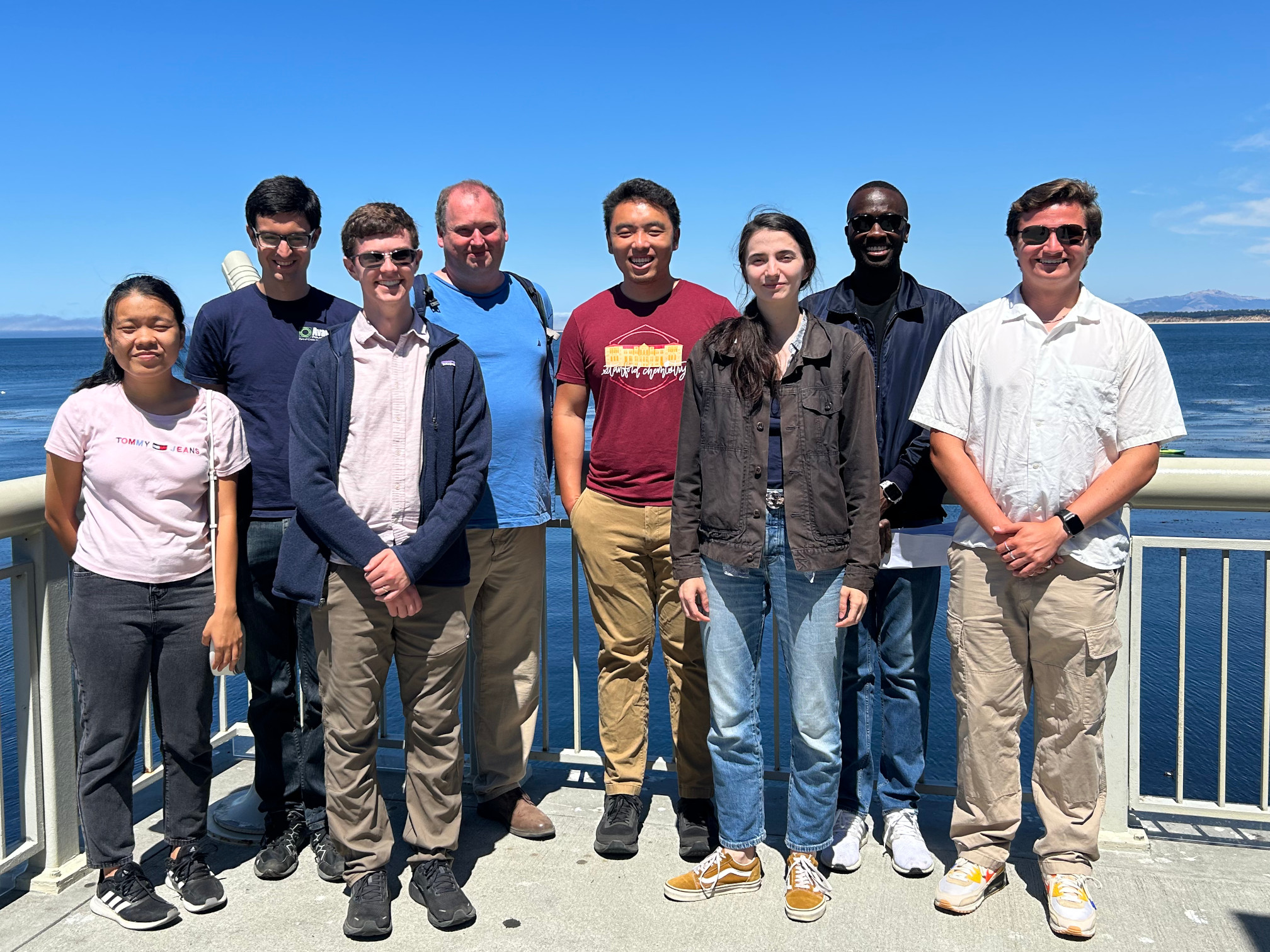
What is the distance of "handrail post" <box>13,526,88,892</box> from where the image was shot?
3098mm

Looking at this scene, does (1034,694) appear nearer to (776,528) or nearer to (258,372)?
(776,528)

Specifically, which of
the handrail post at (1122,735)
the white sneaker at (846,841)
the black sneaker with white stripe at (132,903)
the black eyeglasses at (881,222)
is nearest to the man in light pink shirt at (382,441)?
the black sneaker with white stripe at (132,903)

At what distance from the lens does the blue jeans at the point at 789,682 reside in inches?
116

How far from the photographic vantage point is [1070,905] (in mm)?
2814

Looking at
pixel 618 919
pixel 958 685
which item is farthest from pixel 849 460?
pixel 618 919

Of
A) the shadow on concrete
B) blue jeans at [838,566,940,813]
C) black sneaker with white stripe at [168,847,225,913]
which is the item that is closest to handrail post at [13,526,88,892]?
black sneaker with white stripe at [168,847,225,913]

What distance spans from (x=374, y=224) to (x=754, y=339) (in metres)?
1.16

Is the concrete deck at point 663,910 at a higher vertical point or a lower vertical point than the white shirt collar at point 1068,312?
lower

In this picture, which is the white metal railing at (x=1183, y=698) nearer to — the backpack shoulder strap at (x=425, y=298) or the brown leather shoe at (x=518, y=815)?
the brown leather shoe at (x=518, y=815)

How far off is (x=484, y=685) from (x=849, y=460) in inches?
62.2

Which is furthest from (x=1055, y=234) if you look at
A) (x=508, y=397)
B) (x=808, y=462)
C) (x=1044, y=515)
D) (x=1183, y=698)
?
(x=508, y=397)

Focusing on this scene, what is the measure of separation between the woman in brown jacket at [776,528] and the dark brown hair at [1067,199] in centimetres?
61

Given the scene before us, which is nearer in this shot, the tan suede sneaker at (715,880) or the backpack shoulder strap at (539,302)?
the tan suede sneaker at (715,880)

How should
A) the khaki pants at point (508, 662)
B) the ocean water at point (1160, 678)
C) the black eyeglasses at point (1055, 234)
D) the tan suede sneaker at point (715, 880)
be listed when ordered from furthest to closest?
1. the ocean water at point (1160, 678)
2. the khaki pants at point (508, 662)
3. the tan suede sneaker at point (715, 880)
4. the black eyeglasses at point (1055, 234)
